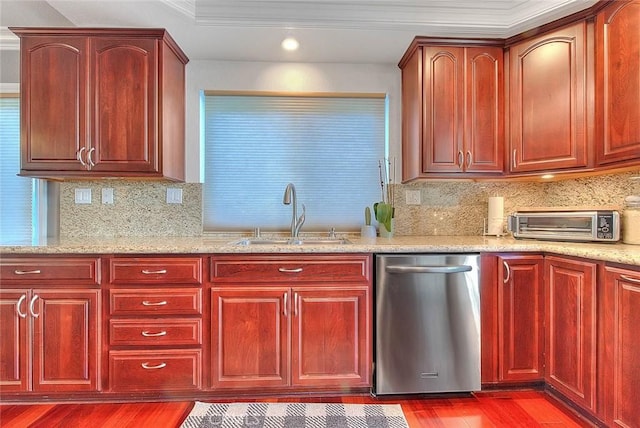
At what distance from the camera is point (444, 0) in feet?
6.72

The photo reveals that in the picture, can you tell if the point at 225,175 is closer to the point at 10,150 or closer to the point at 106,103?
the point at 106,103

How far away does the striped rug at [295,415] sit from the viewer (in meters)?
1.70

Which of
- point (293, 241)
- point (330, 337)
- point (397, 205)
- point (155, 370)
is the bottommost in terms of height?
point (155, 370)

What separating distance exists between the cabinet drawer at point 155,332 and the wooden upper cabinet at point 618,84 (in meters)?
2.47

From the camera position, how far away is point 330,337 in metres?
1.93

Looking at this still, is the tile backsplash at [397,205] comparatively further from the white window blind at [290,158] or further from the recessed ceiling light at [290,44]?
the recessed ceiling light at [290,44]

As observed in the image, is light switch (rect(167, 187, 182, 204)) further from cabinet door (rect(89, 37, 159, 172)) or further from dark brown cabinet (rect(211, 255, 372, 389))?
Answer: dark brown cabinet (rect(211, 255, 372, 389))

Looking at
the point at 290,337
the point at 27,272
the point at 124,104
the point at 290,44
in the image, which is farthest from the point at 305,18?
the point at 27,272

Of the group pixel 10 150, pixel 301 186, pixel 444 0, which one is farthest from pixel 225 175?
pixel 444 0

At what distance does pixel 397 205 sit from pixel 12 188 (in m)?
2.96

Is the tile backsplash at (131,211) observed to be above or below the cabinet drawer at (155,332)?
above

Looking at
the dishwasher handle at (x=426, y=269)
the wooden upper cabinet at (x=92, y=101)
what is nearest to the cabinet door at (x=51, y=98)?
the wooden upper cabinet at (x=92, y=101)

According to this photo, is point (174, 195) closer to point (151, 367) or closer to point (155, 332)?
point (155, 332)

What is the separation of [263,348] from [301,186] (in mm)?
1232
